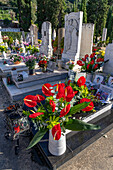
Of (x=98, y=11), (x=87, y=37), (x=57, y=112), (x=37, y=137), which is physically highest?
(x=98, y=11)

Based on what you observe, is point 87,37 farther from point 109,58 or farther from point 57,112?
point 57,112

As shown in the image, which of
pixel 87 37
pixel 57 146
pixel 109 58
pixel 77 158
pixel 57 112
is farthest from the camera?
pixel 87 37

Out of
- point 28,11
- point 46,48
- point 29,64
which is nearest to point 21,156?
point 29,64

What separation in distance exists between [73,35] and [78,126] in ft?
29.4

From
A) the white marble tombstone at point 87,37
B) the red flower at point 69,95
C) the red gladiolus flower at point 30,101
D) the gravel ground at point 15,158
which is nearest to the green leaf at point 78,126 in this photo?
the red flower at point 69,95

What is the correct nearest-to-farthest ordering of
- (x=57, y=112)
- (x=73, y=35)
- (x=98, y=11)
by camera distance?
1. (x=57, y=112)
2. (x=73, y=35)
3. (x=98, y=11)

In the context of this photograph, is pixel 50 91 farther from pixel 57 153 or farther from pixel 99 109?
pixel 99 109

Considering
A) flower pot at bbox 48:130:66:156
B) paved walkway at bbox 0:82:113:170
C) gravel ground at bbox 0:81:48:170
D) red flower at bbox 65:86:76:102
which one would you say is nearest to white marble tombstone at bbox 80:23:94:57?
paved walkway at bbox 0:82:113:170

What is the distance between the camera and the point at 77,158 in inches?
130

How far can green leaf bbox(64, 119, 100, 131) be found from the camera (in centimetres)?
169

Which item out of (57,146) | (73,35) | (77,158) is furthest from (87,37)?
(57,146)

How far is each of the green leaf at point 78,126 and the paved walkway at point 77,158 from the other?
5.60 ft

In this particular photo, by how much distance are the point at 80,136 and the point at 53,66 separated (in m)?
6.02

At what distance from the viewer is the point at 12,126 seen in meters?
3.36
